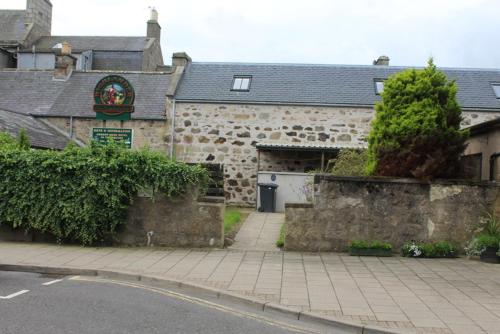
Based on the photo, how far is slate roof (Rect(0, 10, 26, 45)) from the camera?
40.0 metres

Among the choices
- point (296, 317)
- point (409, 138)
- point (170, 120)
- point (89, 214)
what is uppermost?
point (170, 120)

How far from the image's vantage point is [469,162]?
13.1 m

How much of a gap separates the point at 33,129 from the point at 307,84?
439 inches

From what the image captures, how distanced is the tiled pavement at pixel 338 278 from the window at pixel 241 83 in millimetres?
11871

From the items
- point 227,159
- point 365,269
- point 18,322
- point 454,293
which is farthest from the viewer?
point 227,159

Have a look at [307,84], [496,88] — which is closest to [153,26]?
[307,84]

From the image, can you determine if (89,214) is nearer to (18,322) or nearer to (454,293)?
(18,322)

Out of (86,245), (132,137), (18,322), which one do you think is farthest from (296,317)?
(132,137)

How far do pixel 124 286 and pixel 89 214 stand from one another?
3570 mm

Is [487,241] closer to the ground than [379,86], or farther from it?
closer to the ground

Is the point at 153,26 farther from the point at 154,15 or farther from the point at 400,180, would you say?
the point at 400,180

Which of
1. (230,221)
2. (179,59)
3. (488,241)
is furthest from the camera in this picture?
(179,59)

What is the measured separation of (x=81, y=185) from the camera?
11.3 metres

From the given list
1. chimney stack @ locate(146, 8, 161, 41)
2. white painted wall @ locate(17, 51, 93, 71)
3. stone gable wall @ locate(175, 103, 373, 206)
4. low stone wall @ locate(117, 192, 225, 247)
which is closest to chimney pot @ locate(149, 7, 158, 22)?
chimney stack @ locate(146, 8, 161, 41)
